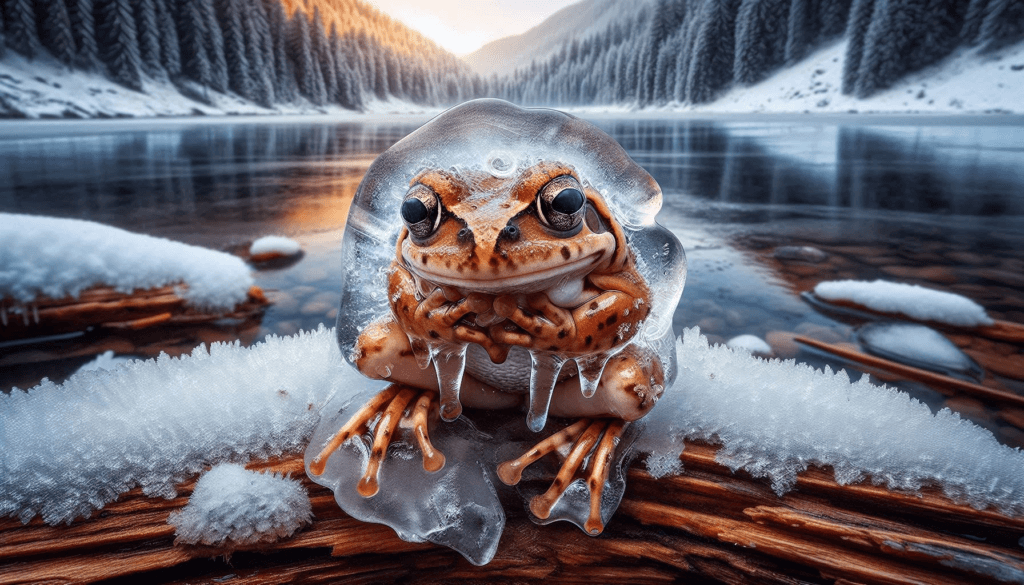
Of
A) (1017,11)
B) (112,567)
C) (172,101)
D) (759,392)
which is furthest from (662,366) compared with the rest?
(172,101)

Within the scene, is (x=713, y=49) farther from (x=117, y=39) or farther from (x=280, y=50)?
(x=117, y=39)

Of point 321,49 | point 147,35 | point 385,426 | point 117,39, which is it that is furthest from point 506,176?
point 321,49

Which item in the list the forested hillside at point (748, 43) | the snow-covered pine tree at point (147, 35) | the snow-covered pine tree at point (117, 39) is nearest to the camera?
the snow-covered pine tree at point (117, 39)

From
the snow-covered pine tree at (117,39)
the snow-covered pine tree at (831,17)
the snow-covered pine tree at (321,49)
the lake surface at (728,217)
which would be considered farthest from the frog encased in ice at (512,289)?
the snow-covered pine tree at (321,49)

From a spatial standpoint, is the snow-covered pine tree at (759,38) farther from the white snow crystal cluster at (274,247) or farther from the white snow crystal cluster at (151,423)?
the white snow crystal cluster at (151,423)

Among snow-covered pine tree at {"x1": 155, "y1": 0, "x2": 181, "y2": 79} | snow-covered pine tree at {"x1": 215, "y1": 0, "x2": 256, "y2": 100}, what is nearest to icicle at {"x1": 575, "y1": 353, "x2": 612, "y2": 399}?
snow-covered pine tree at {"x1": 155, "y1": 0, "x2": 181, "y2": 79}

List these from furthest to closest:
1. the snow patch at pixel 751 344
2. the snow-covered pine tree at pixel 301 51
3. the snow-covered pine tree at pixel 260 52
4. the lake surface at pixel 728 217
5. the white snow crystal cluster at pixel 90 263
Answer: the snow-covered pine tree at pixel 301 51, the snow-covered pine tree at pixel 260 52, the lake surface at pixel 728 217, the snow patch at pixel 751 344, the white snow crystal cluster at pixel 90 263

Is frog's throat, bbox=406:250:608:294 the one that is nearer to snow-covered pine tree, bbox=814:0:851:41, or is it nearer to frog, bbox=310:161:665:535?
frog, bbox=310:161:665:535
